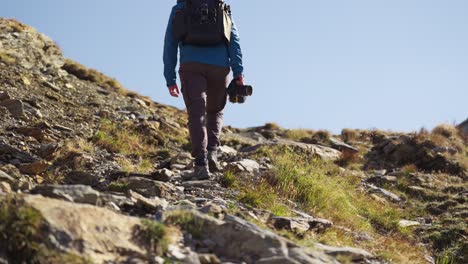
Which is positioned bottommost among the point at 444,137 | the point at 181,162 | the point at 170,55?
the point at 181,162

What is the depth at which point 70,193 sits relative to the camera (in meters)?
4.49

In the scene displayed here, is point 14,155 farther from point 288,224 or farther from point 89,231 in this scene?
point 89,231

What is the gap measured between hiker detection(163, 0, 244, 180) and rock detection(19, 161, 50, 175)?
6.27ft

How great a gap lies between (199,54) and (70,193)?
3362 mm

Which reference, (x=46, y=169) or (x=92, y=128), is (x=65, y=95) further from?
(x=46, y=169)

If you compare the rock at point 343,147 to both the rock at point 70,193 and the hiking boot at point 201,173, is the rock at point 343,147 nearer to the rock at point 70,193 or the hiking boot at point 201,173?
the hiking boot at point 201,173

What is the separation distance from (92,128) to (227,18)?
584 centimetres

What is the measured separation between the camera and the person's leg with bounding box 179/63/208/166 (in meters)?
7.24

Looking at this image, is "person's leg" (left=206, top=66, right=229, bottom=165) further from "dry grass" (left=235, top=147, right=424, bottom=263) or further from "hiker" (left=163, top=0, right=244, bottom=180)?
"dry grass" (left=235, top=147, right=424, bottom=263)

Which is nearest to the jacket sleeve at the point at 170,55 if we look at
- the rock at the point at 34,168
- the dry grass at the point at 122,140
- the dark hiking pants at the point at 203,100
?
the dark hiking pants at the point at 203,100

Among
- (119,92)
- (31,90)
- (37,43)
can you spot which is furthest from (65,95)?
(37,43)

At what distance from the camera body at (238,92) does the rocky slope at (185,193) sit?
39.8 inches

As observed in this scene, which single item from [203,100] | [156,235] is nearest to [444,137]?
[203,100]

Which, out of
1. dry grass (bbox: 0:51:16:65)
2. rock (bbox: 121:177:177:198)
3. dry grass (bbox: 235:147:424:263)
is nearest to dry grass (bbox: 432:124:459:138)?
dry grass (bbox: 235:147:424:263)
